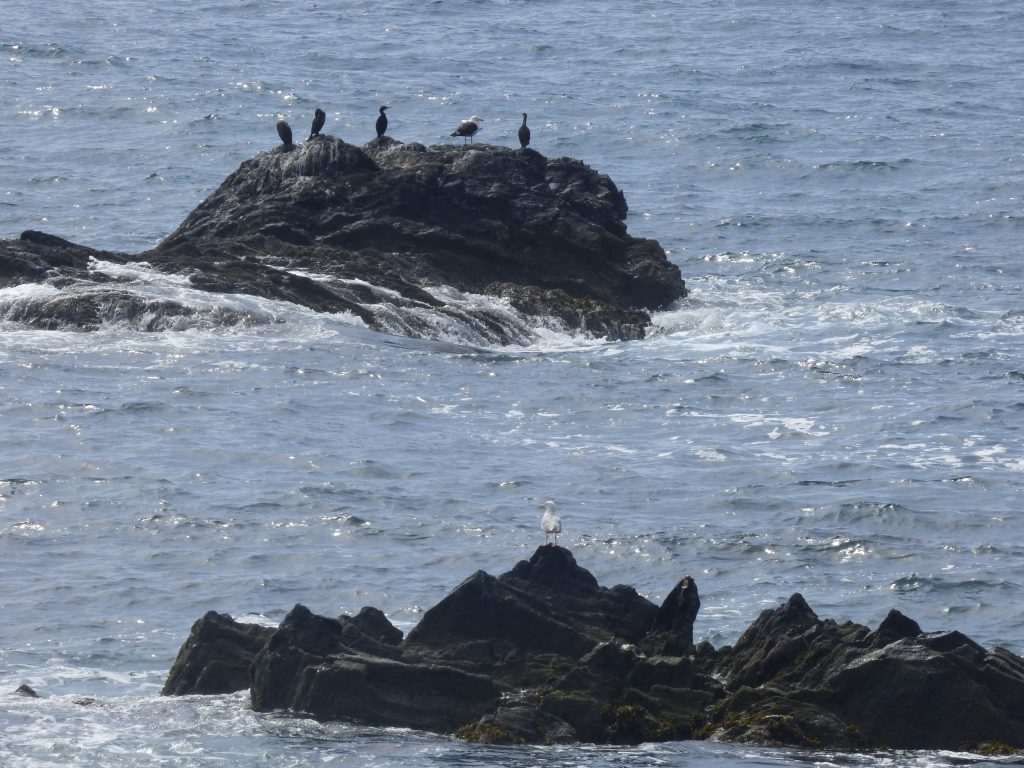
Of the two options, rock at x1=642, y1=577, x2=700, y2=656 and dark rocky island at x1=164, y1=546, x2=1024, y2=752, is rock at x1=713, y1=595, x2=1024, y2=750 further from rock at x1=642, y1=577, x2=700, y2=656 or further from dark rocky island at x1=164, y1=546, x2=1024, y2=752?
rock at x1=642, y1=577, x2=700, y2=656

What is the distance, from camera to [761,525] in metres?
25.7

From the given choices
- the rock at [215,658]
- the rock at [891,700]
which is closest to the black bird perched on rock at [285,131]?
the rock at [215,658]

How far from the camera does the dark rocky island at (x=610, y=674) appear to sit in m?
18.1

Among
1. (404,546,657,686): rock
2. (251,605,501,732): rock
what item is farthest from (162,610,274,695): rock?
(404,546,657,686): rock

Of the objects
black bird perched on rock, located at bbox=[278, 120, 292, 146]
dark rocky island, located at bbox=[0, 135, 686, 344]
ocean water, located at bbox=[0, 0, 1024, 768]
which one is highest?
black bird perched on rock, located at bbox=[278, 120, 292, 146]

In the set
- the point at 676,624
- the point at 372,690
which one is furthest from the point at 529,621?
the point at 372,690

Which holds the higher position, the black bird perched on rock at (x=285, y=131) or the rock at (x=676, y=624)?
the black bird perched on rock at (x=285, y=131)

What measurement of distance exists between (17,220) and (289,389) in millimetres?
19249

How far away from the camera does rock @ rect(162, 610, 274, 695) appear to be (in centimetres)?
1945

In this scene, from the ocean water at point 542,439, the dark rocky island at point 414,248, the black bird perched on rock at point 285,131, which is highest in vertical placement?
the black bird perched on rock at point 285,131

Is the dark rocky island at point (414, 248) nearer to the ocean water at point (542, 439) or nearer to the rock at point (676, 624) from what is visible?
the ocean water at point (542, 439)

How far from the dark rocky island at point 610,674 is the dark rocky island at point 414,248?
15.4m

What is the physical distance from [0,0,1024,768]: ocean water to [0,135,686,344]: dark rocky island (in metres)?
0.69

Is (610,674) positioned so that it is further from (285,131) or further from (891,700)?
(285,131)
